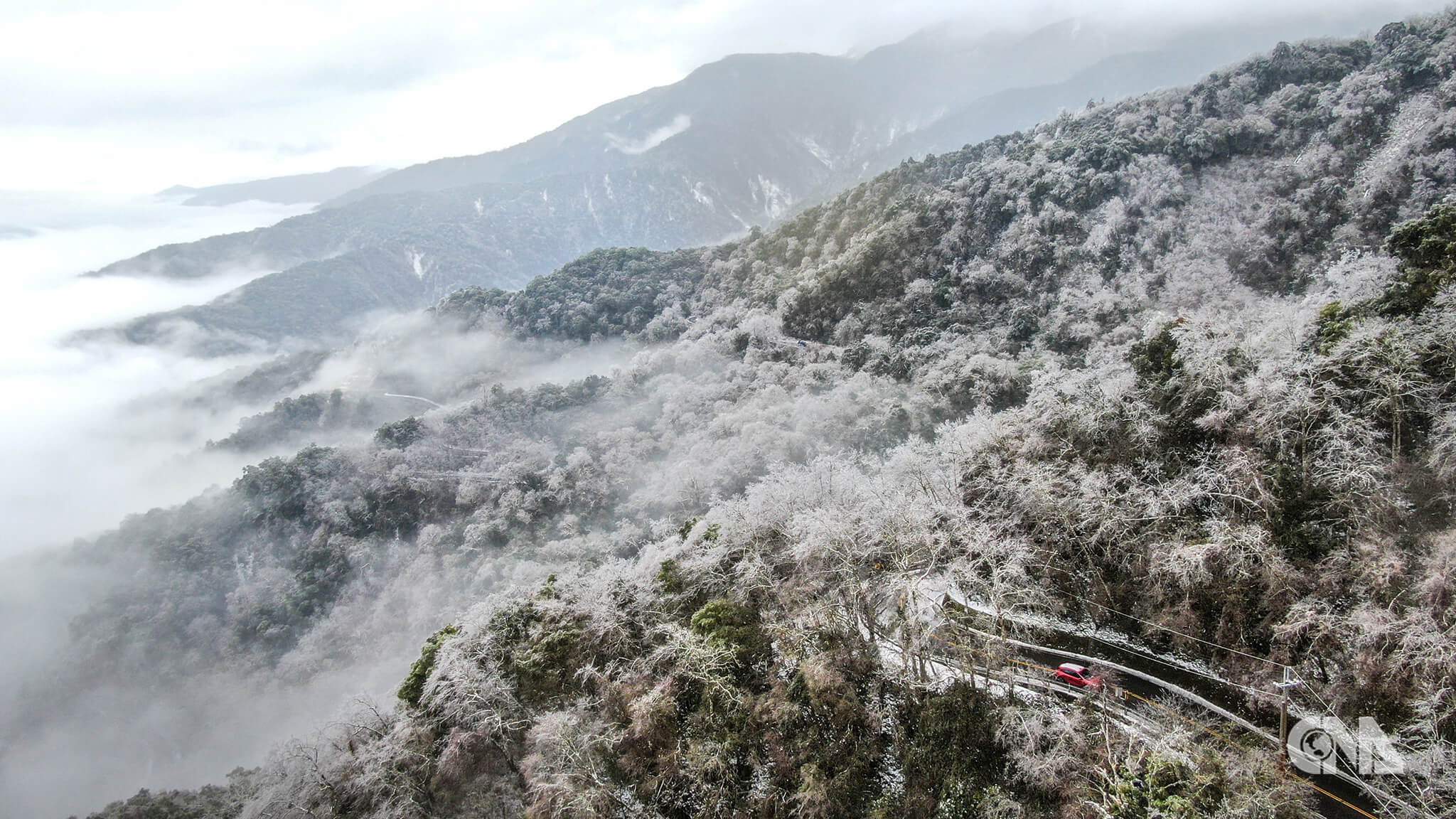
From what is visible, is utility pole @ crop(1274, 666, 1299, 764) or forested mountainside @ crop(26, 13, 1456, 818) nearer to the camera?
utility pole @ crop(1274, 666, 1299, 764)

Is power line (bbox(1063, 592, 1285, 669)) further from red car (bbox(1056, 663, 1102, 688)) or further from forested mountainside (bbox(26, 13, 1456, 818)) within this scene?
red car (bbox(1056, 663, 1102, 688))

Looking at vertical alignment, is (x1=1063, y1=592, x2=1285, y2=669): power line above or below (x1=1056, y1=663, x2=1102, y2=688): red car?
above

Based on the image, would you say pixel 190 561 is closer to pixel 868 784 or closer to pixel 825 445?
pixel 825 445

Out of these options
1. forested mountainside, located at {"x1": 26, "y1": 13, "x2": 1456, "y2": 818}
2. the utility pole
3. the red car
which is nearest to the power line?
forested mountainside, located at {"x1": 26, "y1": 13, "x2": 1456, "y2": 818}

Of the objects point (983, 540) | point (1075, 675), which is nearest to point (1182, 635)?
point (1075, 675)

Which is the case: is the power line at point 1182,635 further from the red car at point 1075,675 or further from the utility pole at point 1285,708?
the red car at point 1075,675

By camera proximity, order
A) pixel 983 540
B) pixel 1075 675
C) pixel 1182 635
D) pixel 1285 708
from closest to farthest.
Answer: pixel 1285 708 → pixel 1182 635 → pixel 1075 675 → pixel 983 540

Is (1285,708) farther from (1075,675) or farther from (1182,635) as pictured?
(1075,675)
